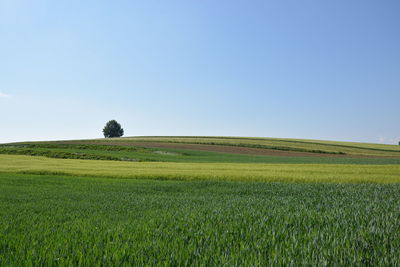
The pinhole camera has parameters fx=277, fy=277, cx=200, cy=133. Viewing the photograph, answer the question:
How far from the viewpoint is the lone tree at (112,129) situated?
10962 cm

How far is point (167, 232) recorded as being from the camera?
4.85 m

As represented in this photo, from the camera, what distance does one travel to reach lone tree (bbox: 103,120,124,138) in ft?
360

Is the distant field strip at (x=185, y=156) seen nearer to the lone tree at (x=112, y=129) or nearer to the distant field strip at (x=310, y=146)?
the distant field strip at (x=310, y=146)

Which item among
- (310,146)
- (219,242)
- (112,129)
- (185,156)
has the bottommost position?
(185,156)

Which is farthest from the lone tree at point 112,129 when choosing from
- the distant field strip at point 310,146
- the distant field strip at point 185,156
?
the distant field strip at point 185,156

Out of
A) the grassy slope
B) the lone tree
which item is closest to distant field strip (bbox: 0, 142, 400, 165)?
the grassy slope

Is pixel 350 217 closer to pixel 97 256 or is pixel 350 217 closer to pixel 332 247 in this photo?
pixel 332 247

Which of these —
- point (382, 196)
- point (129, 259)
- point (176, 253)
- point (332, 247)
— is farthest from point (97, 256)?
point (382, 196)

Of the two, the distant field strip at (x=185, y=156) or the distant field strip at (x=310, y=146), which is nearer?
the distant field strip at (x=185, y=156)

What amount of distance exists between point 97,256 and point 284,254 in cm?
245

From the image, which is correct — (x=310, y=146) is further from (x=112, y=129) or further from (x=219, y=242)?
(x=112, y=129)

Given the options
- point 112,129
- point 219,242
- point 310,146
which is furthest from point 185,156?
point 112,129

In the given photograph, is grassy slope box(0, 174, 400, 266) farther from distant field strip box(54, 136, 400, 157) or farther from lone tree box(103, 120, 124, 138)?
lone tree box(103, 120, 124, 138)

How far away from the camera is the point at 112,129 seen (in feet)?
363
